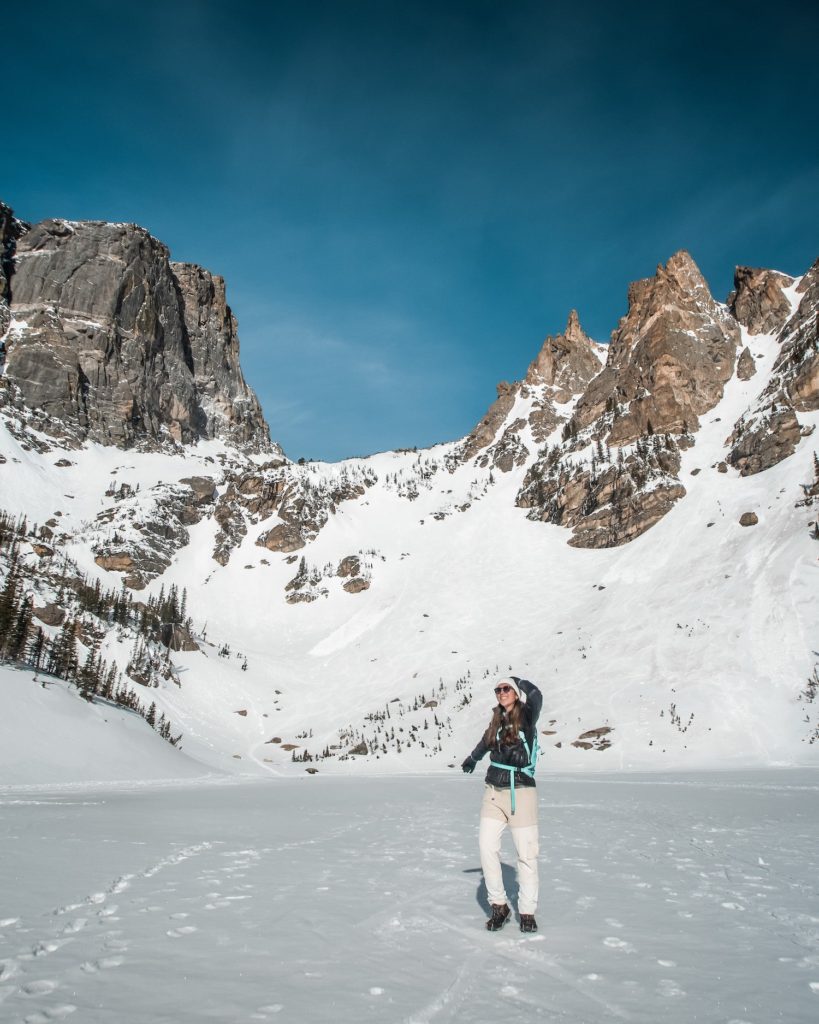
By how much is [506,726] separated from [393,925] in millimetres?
1978

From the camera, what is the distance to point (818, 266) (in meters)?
81.3

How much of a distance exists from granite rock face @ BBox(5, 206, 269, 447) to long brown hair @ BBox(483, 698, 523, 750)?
127427 mm

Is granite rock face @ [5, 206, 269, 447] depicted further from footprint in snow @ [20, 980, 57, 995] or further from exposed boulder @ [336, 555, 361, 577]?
footprint in snow @ [20, 980, 57, 995]

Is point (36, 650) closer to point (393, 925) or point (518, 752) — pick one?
point (393, 925)

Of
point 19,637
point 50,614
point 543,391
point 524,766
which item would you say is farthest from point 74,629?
point 543,391

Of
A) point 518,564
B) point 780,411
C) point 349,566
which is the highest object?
point 780,411

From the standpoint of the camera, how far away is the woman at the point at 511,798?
5180 millimetres

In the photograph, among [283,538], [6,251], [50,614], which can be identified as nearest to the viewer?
[50,614]

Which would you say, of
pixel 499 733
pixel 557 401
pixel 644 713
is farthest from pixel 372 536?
pixel 499 733

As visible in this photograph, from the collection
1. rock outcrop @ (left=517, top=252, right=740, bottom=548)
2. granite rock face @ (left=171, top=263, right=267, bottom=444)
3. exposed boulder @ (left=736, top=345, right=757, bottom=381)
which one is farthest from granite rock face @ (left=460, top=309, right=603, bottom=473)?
granite rock face @ (left=171, top=263, right=267, bottom=444)

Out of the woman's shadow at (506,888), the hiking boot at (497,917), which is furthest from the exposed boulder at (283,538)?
the hiking boot at (497,917)

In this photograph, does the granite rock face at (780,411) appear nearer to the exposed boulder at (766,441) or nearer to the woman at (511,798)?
the exposed boulder at (766,441)

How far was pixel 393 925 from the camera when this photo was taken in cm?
516

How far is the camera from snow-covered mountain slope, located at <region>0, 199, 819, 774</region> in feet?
109
